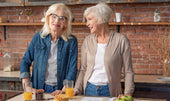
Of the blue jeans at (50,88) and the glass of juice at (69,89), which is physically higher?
the glass of juice at (69,89)

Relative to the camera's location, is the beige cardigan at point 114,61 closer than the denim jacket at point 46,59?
Yes

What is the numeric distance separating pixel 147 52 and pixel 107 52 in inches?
66.5

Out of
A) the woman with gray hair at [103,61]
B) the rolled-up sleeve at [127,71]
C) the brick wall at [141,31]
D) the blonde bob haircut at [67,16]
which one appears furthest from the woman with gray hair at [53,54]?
the brick wall at [141,31]

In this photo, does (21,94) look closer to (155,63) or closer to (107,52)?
(107,52)

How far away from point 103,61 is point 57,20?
56 centimetres

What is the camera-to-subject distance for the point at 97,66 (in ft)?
7.16

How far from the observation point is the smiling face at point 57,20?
2.30 m

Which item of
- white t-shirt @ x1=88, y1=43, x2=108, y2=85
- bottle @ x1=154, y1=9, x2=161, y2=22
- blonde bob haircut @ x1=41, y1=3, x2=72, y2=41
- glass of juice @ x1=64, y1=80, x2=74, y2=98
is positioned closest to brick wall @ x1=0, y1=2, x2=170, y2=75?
bottle @ x1=154, y1=9, x2=161, y2=22

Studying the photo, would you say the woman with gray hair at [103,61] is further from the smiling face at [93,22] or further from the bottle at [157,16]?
the bottle at [157,16]

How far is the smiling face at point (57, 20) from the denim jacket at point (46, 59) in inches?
4.4

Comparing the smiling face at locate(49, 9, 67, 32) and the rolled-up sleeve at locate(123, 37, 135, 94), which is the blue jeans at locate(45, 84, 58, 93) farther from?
the rolled-up sleeve at locate(123, 37, 135, 94)

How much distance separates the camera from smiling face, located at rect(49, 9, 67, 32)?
2297 millimetres

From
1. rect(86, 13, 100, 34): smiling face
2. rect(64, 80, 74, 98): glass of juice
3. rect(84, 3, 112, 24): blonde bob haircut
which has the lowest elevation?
rect(64, 80, 74, 98): glass of juice

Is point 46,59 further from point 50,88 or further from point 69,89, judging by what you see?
point 69,89
